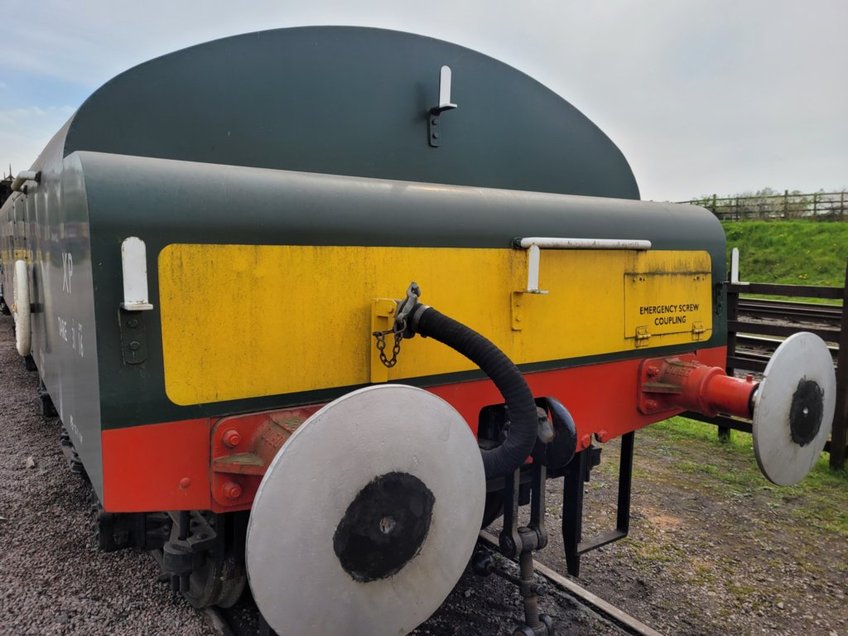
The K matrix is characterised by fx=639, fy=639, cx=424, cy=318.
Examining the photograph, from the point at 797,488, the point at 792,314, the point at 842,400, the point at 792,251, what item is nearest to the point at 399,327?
the point at 797,488

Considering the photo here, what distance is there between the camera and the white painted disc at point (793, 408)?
2.57m

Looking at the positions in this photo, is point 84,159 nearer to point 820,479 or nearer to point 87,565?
point 87,565

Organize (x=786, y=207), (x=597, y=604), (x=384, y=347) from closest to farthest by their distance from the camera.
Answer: (x=384, y=347), (x=597, y=604), (x=786, y=207)

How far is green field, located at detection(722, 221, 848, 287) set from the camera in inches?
702

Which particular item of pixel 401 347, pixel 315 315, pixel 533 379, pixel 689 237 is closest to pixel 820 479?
pixel 689 237

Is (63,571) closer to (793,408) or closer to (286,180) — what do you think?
(286,180)

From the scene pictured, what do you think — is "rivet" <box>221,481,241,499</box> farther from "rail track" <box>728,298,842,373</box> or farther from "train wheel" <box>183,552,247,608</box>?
"rail track" <box>728,298,842,373</box>

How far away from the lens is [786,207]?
72.7 feet

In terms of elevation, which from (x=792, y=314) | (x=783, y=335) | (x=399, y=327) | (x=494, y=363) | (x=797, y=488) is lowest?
(x=797, y=488)

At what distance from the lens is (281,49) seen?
2262mm

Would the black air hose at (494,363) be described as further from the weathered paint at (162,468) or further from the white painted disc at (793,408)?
the white painted disc at (793,408)

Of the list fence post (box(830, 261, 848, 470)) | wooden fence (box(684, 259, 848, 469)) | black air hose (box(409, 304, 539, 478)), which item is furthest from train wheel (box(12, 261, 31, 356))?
fence post (box(830, 261, 848, 470))

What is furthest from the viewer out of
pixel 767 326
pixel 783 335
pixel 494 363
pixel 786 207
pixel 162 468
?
pixel 786 207

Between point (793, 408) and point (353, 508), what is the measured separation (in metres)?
2.04
